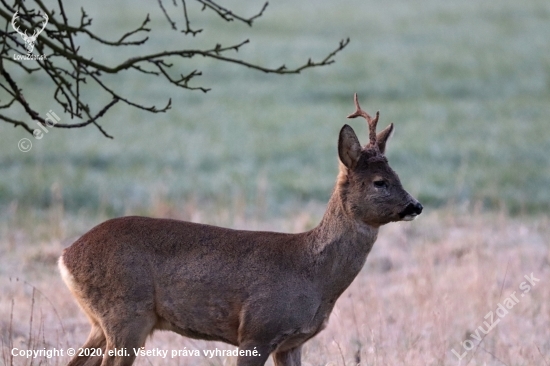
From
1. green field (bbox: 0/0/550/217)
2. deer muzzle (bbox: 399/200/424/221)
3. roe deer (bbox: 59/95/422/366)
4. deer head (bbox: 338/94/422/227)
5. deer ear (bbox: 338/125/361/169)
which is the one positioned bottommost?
roe deer (bbox: 59/95/422/366)

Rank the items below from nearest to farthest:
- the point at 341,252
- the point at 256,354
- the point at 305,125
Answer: the point at 256,354, the point at 341,252, the point at 305,125

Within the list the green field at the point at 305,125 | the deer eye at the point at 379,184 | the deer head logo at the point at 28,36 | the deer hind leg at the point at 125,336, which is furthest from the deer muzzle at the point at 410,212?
the green field at the point at 305,125

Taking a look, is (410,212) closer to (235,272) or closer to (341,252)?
(341,252)

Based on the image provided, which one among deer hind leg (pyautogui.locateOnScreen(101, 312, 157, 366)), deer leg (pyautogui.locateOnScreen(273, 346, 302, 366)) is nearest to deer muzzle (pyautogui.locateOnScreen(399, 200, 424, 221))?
deer leg (pyautogui.locateOnScreen(273, 346, 302, 366))

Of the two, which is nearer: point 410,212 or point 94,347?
point 410,212

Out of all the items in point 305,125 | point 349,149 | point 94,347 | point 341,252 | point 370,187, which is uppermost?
point 305,125

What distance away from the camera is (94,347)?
561cm

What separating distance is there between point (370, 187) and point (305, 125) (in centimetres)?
1597

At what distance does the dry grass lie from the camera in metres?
6.98

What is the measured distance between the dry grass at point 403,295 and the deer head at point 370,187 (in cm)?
86

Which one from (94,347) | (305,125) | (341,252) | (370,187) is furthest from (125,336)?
(305,125)

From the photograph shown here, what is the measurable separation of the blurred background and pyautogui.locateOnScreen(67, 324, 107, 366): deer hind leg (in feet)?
5.92

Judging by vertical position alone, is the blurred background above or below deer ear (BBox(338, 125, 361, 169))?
above

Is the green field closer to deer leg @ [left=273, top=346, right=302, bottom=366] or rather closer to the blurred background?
the blurred background
